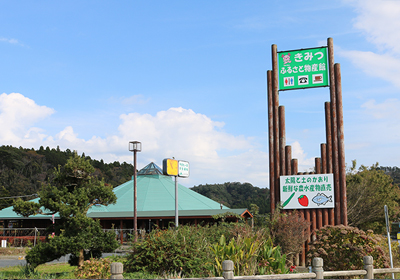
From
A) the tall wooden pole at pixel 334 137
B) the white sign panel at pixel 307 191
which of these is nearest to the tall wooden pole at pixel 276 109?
the white sign panel at pixel 307 191

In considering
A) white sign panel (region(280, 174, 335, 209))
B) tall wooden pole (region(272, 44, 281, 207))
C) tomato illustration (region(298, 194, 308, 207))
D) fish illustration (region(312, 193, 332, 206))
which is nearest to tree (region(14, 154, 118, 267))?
tall wooden pole (region(272, 44, 281, 207))

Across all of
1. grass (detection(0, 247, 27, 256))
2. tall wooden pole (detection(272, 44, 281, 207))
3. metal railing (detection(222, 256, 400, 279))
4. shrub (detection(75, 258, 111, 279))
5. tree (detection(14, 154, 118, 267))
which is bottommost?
grass (detection(0, 247, 27, 256))

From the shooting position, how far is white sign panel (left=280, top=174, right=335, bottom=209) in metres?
18.7

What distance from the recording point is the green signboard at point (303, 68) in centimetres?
1962

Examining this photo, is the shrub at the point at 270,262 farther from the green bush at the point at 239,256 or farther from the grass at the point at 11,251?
the grass at the point at 11,251

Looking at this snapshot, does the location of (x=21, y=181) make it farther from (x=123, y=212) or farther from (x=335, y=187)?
(x=335, y=187)

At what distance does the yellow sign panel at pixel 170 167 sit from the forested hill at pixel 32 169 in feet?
188

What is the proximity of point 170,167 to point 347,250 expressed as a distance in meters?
8.46

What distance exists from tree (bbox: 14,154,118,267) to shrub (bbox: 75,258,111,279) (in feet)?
7.77

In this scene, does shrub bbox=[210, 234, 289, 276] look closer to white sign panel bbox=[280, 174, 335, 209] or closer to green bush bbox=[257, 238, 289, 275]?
green bush bbox=[257, 238, 289, 275]

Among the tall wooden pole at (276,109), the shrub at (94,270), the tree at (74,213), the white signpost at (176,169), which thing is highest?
the tall wooden pole at (276,109)

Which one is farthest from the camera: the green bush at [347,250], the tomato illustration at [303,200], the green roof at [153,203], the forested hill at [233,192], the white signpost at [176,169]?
the forested hill at [233,192]

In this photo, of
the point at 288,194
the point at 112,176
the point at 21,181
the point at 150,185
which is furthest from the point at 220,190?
the point at 288,194

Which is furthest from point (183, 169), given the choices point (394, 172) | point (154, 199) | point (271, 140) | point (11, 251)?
point (394, 172)
